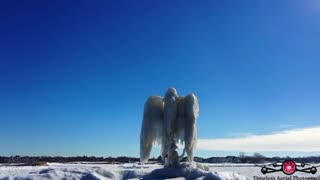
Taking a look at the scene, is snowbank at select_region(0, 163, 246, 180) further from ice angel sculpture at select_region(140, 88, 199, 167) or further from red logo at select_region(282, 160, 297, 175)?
red logo at select_region(282, 160, 297, 175)

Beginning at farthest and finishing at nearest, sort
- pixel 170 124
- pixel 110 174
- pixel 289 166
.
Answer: pixel 170 124 < pixel 110 174 < pixel 289 166

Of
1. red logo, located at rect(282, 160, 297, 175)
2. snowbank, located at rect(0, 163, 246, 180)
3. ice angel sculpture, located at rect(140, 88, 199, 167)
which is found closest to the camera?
red logo, located at rect(282, 160, 297, 175)

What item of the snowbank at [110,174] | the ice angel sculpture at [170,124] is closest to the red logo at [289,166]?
the snowbank at [110,174]

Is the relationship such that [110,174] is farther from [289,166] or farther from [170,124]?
[289,166]

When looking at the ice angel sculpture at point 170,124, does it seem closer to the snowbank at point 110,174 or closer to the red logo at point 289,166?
the snowbank at point 110,174

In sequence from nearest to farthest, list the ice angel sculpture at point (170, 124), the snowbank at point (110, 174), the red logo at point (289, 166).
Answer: the red logo at point (289, 166) < the snowbank at point (110, 174) < the ice angel sculpture at point (170, 124)

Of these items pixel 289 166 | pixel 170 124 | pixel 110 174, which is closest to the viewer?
pixel 289 166

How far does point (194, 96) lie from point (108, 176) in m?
6.20

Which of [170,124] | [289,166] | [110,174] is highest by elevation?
[170,124]

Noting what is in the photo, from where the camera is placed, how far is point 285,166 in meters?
17.5

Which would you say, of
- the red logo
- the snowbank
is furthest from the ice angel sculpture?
the red logo

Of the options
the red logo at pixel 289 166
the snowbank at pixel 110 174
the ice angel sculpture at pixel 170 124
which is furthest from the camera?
the ice angel sculpture at pixel 170 124

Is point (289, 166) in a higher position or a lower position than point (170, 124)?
lower

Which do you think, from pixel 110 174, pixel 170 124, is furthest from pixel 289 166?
pixel 110 174
